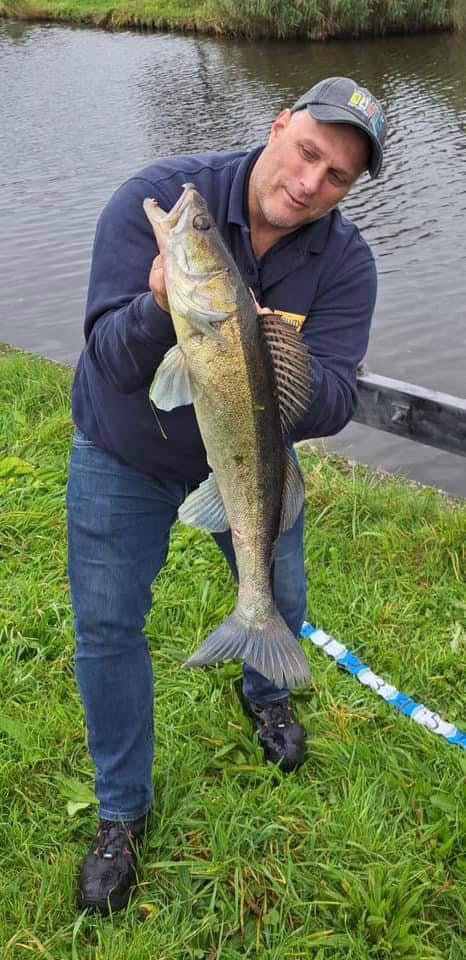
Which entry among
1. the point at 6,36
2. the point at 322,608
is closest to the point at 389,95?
the point at 322,608

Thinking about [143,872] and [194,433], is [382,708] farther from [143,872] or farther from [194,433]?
[194,433]

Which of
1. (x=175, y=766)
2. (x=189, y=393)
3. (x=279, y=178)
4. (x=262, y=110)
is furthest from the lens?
(x=262, y=110)

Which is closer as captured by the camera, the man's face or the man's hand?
the man's hand

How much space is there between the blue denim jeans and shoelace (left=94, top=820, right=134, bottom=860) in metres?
0.04

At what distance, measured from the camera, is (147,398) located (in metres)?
2.53

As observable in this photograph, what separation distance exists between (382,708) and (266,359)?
172cm

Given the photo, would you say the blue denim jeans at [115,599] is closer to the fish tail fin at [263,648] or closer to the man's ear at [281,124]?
the fish tail fin at [263,648]

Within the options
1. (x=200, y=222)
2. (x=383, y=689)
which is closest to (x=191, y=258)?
(x=200, y=222)

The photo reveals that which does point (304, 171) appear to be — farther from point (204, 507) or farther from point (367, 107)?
point (204, 507)

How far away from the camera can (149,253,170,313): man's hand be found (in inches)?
79.0

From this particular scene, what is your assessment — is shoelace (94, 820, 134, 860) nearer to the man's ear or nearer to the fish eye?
the fish eye

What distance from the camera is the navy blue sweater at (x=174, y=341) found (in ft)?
7.68

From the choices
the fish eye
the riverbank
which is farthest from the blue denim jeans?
the riverbank

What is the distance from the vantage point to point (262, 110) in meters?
17.7
